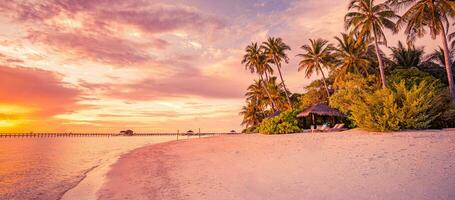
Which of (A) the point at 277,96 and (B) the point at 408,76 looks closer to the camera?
(B) the point at 408,76

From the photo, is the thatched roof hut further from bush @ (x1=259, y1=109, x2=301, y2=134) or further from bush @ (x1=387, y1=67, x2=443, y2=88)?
bush @ (x1=387, y1=67, x2=443, y2=88)

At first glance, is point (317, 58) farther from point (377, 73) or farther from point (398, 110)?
point (398, 110)

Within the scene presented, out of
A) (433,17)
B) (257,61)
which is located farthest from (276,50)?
(433,17)

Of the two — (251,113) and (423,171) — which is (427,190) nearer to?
(423,171)

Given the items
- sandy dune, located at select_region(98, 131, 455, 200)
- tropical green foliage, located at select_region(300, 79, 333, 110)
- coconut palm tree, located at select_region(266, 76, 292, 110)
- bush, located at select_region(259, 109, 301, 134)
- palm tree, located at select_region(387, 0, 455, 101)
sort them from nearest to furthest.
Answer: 1. sandy dune, located at select_region(98, 131, 455, 200)
2. palm tree, located at select_region(387, 0, 455, 101)
3. bush, located at select_region(259, 109, 301, 134)
4. tropical green foliage, located at select_region(300, 79, 333, 110)
5. coconut palm tree, located at select_region(266, 76, 292, 110)

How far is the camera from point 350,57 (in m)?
33.8

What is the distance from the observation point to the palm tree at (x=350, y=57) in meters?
33.4

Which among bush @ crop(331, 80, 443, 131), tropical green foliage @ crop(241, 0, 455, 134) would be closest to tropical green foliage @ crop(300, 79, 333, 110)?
tropical green foliage @ crop(241, 0, 455, 134)

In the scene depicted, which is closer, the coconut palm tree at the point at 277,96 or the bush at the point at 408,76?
the bush at the point at 408,76

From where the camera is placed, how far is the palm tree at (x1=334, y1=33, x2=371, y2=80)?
1316 inches

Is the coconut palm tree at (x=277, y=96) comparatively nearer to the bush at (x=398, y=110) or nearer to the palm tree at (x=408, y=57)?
the palm tree at (x=408, y=57)

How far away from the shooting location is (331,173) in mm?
6699

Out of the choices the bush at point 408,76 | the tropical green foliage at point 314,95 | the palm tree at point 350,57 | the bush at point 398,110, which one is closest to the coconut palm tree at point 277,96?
the tropical green foliage at point 314,95

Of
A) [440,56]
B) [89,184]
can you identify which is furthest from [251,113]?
[89,184]
